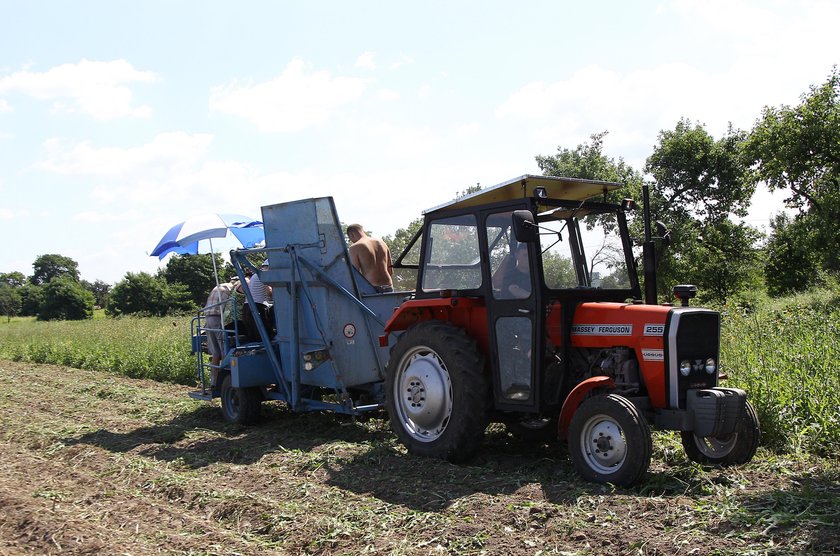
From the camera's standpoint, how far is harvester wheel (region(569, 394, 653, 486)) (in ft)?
17.1

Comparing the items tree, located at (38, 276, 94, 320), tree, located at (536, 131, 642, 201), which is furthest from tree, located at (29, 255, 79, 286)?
tree, located at (536, 131, 642, 201)

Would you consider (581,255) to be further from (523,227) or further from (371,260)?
(371,260)

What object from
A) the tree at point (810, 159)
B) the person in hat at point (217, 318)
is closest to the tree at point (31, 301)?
the tree at point (810, 159)

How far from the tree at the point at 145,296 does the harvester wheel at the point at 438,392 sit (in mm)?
45035

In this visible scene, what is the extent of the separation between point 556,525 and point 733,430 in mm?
1749

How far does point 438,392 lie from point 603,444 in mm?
1595

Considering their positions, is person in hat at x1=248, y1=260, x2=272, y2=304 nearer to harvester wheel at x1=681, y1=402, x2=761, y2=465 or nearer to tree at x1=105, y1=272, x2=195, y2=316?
harvester wheel at x1=681, y1=402, x2=761, y2=465

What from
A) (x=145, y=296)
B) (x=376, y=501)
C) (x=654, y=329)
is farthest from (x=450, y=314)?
(x=145, y=296)

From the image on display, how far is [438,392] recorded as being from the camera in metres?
6.54

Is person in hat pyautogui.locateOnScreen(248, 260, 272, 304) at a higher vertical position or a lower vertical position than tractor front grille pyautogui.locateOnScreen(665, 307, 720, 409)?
higher

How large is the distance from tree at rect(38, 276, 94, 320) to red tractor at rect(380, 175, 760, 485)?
2207 inches

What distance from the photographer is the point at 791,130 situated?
23.7m

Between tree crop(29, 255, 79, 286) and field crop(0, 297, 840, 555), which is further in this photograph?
tree crop(29, 255, 79, 286)

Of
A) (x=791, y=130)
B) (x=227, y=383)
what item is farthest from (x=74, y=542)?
(x=791, y=130)
